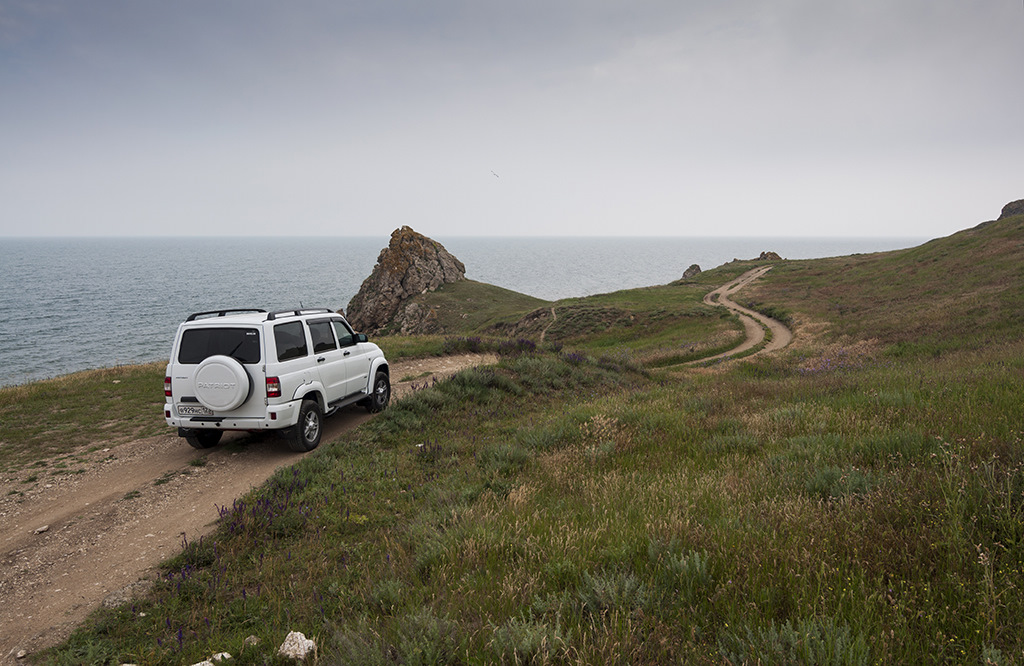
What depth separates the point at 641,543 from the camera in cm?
435

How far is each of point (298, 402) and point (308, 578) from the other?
5.19m

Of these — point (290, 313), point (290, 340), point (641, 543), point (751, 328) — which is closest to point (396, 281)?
point (751, 328)

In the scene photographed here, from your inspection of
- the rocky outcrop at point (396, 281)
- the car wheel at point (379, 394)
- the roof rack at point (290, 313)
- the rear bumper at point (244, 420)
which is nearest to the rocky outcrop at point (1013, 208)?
the rocky outcrop at point (396, 281)

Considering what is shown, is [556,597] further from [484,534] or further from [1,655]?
[1,655]

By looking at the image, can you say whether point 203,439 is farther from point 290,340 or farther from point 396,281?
point 396,281

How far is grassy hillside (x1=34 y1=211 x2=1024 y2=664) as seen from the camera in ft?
9.92

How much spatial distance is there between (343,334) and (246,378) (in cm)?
331

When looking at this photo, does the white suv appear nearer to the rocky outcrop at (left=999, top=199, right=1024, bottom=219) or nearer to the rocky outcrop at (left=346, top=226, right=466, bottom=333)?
the rocky outcrop at (left=346, top=226, right=466, bottom=333)

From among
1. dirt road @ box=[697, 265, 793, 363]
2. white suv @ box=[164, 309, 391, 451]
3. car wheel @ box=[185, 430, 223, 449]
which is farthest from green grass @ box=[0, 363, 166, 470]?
dirt road @ box=[697, 265, 793, 363]

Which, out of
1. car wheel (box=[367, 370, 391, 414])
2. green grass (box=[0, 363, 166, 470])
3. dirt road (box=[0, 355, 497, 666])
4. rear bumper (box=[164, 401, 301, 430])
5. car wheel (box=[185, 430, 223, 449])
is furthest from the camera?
car wheel (box=[367, 370, 391, 414])

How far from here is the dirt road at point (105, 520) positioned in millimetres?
5414

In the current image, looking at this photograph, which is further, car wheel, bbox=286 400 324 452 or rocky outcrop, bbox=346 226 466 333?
rocky outcrop, bbox=346 226 466 333

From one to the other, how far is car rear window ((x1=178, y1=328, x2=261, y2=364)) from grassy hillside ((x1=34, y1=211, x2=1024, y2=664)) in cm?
235

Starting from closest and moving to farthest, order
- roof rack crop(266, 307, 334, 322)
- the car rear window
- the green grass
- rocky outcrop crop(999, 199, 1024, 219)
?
the car rear window, roof rack crop(266, 307, 334, 322), the green grass, rocky outcrop crop(999, 199, 1024, 219)
